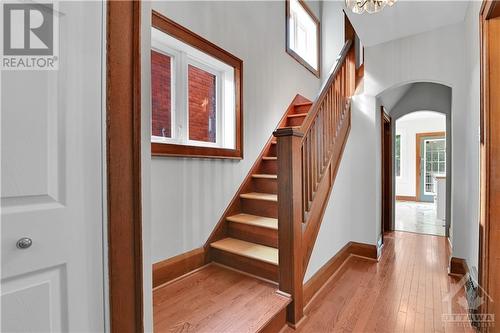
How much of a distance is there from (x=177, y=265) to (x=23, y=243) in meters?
1.53

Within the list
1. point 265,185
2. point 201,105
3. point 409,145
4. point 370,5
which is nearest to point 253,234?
point 265,185

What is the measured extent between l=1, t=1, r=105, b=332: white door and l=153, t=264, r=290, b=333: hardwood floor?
2.70 ft

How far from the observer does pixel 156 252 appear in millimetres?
1986

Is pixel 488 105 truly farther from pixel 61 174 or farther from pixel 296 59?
pixel 296 59

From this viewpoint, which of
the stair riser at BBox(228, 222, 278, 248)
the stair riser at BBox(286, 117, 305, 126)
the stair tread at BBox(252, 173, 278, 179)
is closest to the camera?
the stair riser at BBox(228, 222, 278, 248)

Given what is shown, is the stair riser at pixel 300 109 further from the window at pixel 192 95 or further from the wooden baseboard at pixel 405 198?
the wooden baseboard at pixel 405 198

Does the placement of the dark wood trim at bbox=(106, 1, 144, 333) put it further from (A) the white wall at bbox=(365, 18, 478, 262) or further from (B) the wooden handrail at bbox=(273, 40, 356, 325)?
(A) the white wall at bbox=(365, 18, 478, 262)

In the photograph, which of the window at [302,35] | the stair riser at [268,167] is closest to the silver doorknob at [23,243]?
the stair riser at [268,167]

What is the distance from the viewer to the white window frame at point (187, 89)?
220 cm

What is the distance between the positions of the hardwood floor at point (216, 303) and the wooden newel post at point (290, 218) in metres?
0.12

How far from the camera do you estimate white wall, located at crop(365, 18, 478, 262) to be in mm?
2547

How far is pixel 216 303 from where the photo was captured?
174 centimetres

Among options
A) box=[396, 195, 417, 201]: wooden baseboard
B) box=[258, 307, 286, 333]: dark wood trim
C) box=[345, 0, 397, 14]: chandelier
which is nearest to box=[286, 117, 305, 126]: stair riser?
box=[345, 0, 397, 14]: chandelier

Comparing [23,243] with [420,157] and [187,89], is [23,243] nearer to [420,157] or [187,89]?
[187,89]
